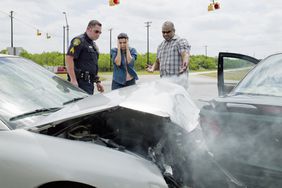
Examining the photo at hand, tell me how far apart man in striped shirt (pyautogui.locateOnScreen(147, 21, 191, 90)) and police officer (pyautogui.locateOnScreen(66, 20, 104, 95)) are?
1.05 metres

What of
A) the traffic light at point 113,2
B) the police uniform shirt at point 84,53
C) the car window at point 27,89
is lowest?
the car window at point 27,89

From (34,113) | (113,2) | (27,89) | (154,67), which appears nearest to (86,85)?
(154,67)

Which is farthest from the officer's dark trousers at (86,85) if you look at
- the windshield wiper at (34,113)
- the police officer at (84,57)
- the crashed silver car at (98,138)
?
Result: the windshield wiper at (34,113)

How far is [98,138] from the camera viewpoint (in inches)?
91.0

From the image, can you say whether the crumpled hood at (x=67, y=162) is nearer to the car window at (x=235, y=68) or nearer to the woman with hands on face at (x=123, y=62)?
the car window at (x=235, y=68)

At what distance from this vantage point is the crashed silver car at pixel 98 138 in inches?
74.1

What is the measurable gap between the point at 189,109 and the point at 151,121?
0.61 meters

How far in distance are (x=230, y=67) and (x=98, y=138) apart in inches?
83.2

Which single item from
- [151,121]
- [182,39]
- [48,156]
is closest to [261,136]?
[151,121]

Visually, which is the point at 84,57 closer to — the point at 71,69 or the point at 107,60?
the point at 71,69

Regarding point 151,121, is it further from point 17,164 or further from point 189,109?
point 17,164

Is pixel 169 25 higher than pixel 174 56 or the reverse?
higher

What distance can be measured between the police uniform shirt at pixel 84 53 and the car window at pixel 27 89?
1.57 m

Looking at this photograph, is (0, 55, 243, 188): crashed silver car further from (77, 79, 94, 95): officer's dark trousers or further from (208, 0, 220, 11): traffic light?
(208, 0, 220, 11): traffic light
